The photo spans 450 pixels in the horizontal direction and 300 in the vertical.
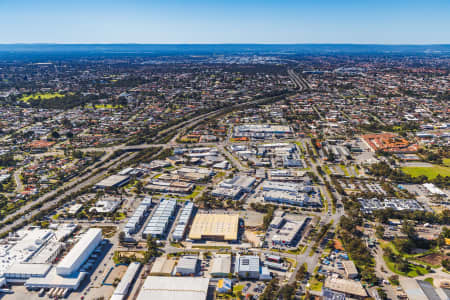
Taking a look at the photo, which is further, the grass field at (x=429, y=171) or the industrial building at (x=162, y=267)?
the grass field at (x=429, y=171)

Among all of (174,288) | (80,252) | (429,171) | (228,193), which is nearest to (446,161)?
(429,171)

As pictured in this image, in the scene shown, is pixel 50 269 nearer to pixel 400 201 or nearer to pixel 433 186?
pixel 400 201

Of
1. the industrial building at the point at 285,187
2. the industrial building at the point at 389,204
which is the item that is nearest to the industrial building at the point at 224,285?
the industrial building at the point at 285,187

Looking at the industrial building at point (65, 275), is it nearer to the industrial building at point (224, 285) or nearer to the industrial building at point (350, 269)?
the industrial building at point (224, 285)

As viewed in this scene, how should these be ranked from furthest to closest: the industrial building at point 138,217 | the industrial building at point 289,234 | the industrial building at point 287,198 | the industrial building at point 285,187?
1. the industrial building at point 285,187
2. the industrial building at point 287,198
3. the industrial building at point 138,217
4. the industrial building at point 289,234

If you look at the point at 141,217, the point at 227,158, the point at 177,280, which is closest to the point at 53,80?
the point at 227,158

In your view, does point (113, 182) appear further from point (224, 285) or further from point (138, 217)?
point (224, 285)

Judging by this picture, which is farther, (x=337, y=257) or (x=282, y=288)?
(x=337, y=257)
